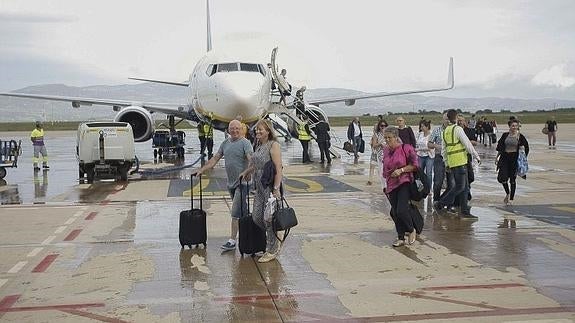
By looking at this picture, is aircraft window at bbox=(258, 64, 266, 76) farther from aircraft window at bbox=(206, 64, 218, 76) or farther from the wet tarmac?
the wet tarmac

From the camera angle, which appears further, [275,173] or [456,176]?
[456,176]

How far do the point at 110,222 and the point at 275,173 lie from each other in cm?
413

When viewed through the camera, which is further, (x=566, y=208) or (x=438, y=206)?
(x=438, y=206)

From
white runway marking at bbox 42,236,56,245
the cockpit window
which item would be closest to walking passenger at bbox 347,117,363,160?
the cockpit window

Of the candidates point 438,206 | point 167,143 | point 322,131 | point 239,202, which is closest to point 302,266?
point 239,202

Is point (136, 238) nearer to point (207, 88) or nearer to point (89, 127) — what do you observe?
point (89, 127)

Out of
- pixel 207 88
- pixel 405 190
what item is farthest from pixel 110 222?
pixel 207 88

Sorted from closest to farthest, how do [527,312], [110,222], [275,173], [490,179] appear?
[527,312] → [275,173] → [110,222] → [490,179]

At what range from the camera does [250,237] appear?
781cm

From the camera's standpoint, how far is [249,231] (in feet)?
25.7

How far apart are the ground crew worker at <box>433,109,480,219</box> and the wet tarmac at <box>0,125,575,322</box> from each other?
1.26ft

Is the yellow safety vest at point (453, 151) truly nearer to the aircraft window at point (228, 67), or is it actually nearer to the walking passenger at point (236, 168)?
the walking passenger at point (236, 168)

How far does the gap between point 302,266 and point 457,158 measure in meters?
4.43

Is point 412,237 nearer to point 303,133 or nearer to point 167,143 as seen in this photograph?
point 303,133
